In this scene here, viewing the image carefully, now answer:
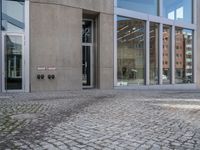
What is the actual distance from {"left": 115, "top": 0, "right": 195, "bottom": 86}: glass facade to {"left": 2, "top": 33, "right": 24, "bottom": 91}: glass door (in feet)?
19.2

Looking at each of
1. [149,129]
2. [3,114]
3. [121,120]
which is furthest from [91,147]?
[3,114]

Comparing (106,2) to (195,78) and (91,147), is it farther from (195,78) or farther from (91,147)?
(91,147)

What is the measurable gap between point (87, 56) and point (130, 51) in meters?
2.81

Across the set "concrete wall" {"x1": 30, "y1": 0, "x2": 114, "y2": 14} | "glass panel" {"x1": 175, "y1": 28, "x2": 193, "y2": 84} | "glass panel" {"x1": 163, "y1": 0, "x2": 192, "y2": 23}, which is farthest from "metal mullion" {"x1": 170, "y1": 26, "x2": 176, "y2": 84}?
"concrete wall" {"x1": 30, "y1": 0, "x2": 114, "y2": 14}

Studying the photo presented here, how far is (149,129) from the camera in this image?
6.41m

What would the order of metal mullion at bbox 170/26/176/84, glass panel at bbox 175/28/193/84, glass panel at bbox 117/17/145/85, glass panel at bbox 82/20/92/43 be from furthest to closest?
1. glass panel at bbox 175/28/193/84
2. metal mullion at bbox 170/26/176/84
3. glass panel at bbox 117/17/145/85
4. glass panel at bbox 82/20/92/43

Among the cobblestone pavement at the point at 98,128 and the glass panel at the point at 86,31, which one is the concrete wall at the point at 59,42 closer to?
the glass panel at the point at 86,31

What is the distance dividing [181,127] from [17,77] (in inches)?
402

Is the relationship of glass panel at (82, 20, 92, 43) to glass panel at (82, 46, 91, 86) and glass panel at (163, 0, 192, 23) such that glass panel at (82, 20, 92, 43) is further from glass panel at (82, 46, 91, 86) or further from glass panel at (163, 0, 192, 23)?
glass panel at (163, 0, 192, 23)

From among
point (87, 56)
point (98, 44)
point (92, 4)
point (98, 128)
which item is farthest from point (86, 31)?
point (98, 128)

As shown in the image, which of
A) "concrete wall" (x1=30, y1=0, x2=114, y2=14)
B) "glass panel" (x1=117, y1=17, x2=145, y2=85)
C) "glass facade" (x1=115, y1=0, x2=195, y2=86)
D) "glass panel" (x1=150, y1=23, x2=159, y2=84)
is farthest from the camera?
"glass panel" (x1=150, y1=23, x2=159, y2=84)

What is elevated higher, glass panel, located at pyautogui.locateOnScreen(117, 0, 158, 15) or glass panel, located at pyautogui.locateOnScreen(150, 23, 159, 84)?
glass panel, located at pyautogui.locateOnScreen(117, 0, 158, 15)

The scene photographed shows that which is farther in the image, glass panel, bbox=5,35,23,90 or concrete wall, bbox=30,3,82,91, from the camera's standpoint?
concrete wall, bbox=30,3,82,91

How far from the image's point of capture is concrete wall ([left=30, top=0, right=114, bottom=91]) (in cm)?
1531
